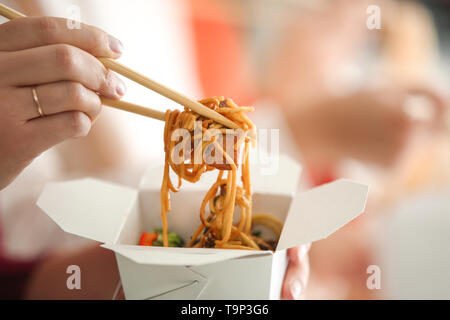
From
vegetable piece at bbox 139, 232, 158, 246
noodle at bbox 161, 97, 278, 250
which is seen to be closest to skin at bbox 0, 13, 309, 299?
noodle at bbox 161, 97, 278, 250

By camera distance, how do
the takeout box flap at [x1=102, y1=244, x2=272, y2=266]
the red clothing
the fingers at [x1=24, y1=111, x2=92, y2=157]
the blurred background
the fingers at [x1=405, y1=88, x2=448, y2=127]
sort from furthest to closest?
the fingers at [x1=405, y1=88, x2=448, y2=127] → the blurred background → the red clothing → the fingers at [x1=24, y1=111, x2=92, y2=157] → the takeout box flap at [x1=102, y1=244, x2=272, y2=266]

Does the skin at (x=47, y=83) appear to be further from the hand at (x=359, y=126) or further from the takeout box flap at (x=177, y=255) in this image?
the hand at (x=359, y=126)

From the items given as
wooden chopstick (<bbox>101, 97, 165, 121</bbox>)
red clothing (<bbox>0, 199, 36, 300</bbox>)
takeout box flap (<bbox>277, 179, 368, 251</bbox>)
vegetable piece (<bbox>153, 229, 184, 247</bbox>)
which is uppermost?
wooden chopstick (<bbox>101, 97, 165, 121</bbox>)

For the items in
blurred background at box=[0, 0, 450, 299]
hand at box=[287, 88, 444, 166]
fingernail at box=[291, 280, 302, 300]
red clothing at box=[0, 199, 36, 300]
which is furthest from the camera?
hand at box=[287, 88, 444, 166]

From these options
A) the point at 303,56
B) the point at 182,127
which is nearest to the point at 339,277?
the point at 182,127

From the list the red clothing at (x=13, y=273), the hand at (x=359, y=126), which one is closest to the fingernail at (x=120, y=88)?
the red clothing at (x=13, y=273)

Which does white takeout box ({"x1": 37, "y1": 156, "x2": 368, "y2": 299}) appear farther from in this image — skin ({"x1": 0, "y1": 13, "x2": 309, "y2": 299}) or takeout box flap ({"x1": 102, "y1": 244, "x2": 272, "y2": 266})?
skin ({"x1": 0, "y1": 13, "x2": 309, "y2": 299})

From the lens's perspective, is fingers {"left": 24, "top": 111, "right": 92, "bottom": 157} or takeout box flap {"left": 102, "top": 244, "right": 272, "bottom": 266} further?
fingers {"left": 24, "top": 111, "right": 92, "bottom": 157}

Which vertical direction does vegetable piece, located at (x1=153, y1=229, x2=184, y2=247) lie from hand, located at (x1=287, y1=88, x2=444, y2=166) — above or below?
below
